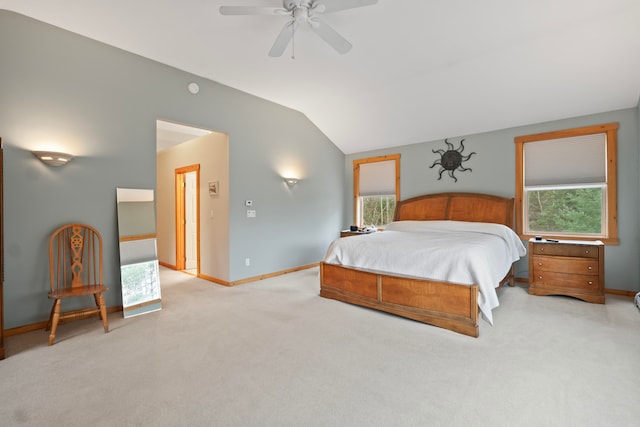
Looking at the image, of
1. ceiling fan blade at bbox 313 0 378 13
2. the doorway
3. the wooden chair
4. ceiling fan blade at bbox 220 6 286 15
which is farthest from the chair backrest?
ceiling fan blade at bbox 313 0 378 13

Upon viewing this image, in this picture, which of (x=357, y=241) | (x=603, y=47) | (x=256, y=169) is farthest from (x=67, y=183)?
(x=603, y=47)

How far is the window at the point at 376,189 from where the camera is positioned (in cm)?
615

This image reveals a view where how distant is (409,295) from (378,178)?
3597 millimetres

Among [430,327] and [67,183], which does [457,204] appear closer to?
[430,327]

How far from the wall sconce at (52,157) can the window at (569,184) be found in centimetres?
599

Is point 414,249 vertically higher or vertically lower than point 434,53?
lower

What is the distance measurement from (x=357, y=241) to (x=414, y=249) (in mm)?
778

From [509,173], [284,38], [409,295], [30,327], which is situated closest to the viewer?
[284,38]

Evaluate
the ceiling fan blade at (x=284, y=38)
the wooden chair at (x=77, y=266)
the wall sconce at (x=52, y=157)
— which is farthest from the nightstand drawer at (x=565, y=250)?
the wall sconce at (x=52, y=157)

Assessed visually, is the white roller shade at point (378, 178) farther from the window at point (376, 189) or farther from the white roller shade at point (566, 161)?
the white roller shade at point (566, 161)

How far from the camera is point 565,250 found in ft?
12.6

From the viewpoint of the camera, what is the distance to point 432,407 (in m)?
1.81

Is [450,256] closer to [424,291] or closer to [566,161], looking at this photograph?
[424,291]

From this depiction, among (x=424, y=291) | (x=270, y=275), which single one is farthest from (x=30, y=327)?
(x=424, y=291)
